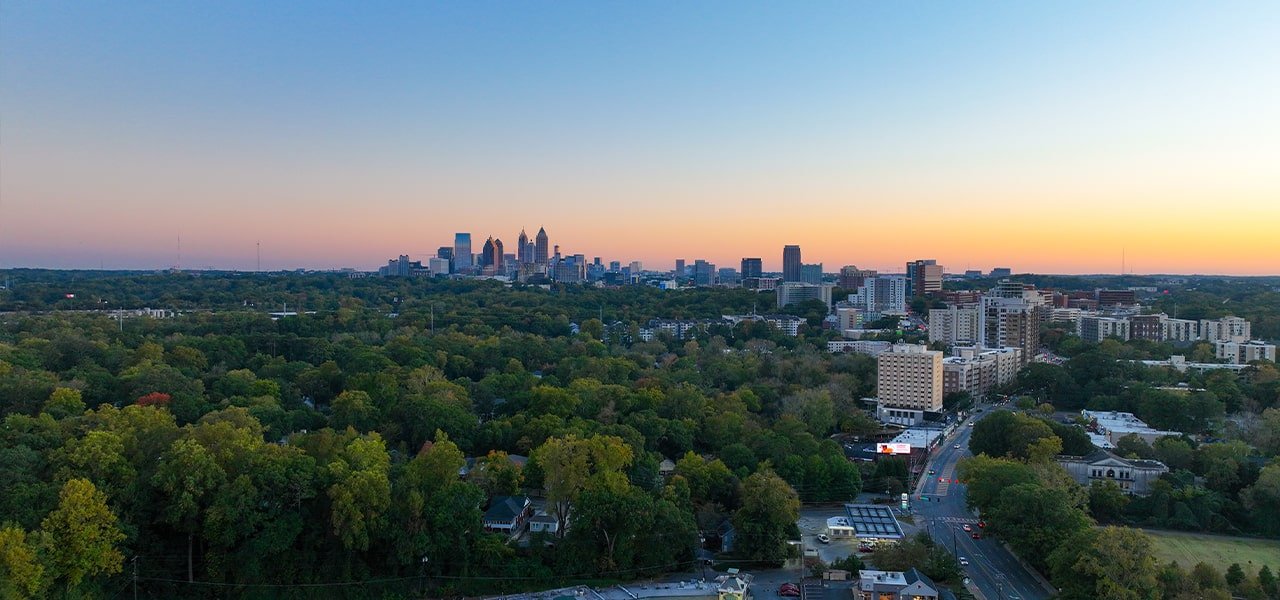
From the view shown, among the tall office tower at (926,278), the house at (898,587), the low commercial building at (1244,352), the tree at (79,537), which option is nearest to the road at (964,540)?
the house at (898,587)

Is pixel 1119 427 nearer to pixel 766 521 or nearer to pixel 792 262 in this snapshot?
pixel 766 521

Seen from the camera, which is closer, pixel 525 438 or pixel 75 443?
pixel 75 443

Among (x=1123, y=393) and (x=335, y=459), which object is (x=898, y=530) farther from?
(x=1123, y=393)

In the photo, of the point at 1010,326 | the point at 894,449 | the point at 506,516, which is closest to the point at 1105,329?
the point at 1010,326

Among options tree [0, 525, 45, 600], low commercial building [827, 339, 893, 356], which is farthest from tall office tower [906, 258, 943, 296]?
tree [0, 525, 45, 600]

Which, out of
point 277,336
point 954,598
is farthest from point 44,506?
point 277,336

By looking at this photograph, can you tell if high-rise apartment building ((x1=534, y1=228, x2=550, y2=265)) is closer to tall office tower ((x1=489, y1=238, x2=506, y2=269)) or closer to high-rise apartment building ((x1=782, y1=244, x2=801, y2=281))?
tall office tower ((x1=489, y1=238, x2=506, y2=269))
